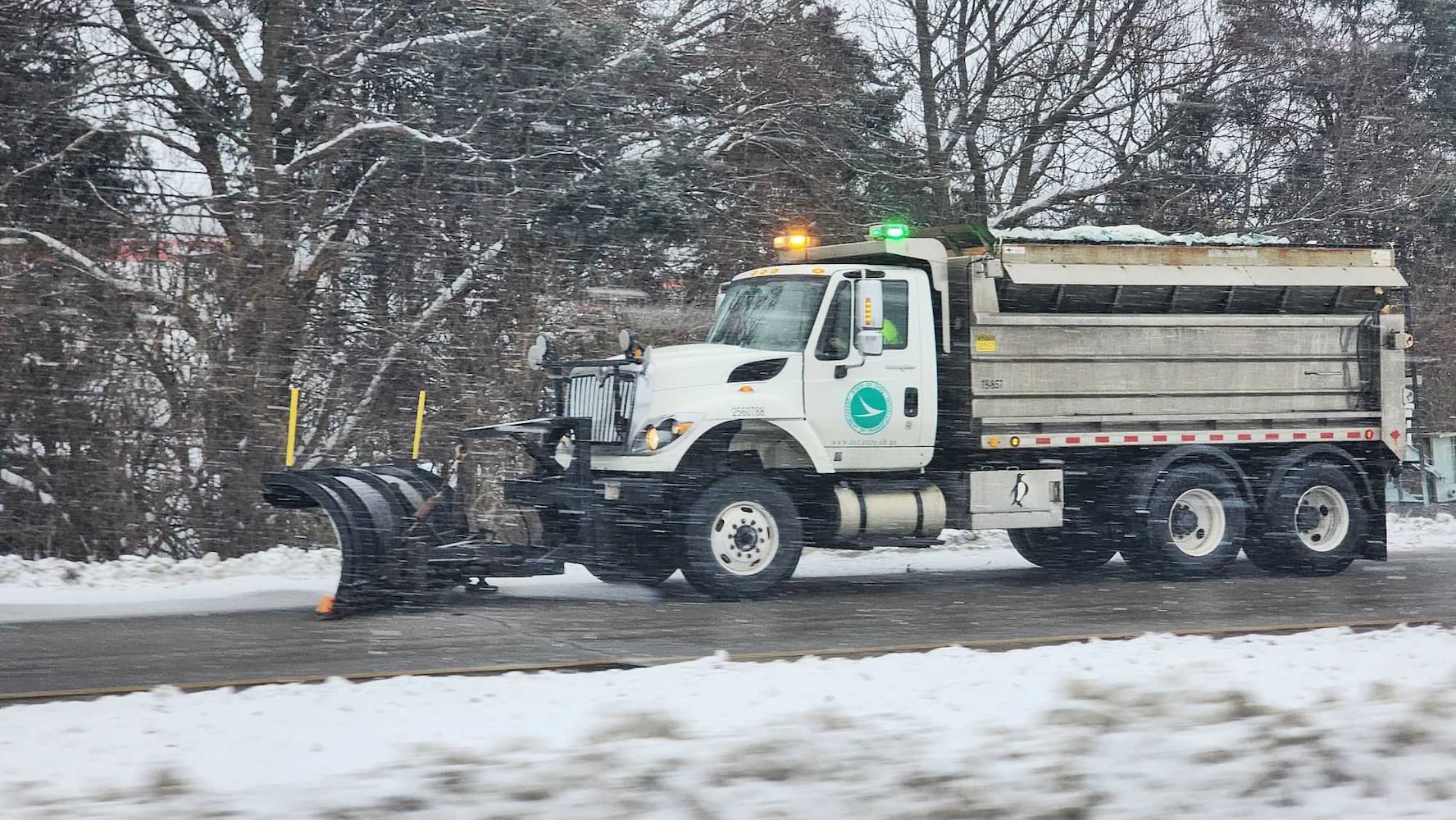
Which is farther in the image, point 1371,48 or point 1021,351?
point 1371,48

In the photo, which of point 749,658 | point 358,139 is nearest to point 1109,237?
point 749,658

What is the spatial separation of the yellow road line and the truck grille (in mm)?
3272

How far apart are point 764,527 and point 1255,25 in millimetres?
16367

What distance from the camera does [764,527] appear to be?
11.4 m

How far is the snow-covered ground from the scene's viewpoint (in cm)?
1092

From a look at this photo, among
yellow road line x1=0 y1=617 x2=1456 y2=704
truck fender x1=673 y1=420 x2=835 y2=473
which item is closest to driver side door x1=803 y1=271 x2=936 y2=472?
truck fender x1=673 y1=420 x2=835 y2=473

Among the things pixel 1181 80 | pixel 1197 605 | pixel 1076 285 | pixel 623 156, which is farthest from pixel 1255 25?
pixel 1197 605

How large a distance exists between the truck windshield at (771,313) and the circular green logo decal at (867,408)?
0.61m

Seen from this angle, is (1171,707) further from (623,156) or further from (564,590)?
(623,156)

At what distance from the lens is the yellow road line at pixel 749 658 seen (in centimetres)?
711

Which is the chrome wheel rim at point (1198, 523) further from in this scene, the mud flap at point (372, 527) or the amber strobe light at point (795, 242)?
the mud flap at point (372, 527)

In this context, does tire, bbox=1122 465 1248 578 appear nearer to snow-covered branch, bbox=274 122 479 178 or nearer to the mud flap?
the mud flap

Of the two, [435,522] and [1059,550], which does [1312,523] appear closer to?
[1059,550]

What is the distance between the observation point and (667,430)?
36.4ft
